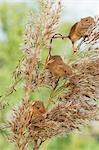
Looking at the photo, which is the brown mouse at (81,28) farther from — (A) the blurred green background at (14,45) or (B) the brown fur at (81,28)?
(A) the blurred green background at (14,45)

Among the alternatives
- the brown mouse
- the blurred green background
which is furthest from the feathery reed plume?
the blurred green background

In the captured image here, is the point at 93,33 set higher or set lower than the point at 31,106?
higher

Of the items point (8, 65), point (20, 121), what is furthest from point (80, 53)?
point (8, 65)

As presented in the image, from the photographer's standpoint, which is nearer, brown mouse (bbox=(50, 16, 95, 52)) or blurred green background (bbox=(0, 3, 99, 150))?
brown mouse (bbox=(50, 16, 95, 52))

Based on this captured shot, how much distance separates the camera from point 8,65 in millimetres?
15797

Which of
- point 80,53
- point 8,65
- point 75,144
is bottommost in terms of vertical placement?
point 80,53

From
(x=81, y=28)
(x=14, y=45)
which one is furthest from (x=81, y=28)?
(x=14, y=45)

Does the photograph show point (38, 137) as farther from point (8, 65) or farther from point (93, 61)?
point (8, 65)

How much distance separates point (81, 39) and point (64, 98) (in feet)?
0.75

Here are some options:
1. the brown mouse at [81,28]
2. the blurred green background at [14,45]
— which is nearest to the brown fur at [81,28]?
the brown mouse at [81,28]

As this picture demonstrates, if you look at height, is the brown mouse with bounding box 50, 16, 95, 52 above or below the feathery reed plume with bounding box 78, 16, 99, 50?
above

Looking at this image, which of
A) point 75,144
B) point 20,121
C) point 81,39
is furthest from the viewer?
point 75,144

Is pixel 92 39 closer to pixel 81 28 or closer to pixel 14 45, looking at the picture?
pixel 81 28

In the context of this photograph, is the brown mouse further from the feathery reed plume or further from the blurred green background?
the blurred green background
